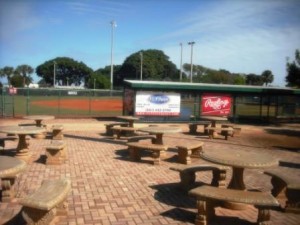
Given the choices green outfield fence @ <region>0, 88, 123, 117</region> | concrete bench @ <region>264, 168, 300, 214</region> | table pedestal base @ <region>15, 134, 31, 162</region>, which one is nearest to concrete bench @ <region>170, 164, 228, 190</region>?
concrete bench @ <region>264, 168, 300, 214</region>

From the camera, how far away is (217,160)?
19.7 ft

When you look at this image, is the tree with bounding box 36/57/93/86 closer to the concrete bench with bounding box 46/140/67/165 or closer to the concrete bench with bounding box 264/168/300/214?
the concrete bench with bounding box 46/140/67/165

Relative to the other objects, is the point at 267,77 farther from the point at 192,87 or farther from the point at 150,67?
the point at 192,87

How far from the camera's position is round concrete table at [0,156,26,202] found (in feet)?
17.9

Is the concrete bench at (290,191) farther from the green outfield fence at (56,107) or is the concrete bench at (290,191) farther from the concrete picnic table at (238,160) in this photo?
the green outfield fence at (56,107)

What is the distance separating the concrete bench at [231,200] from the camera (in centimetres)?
514

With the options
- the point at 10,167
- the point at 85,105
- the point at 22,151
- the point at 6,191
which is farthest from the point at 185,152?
the point at 85,105

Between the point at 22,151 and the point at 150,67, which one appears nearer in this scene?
the point at 22,151

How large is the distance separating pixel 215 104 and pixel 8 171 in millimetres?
17543

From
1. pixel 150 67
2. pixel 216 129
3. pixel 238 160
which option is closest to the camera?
pixel 238 160

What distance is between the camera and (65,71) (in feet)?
417

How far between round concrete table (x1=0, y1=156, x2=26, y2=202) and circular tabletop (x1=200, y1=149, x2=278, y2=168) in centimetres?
332

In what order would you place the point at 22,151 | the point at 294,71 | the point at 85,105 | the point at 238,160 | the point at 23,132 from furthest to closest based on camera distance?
1. the point at 85,105
2. the point at 294,71
3. the point at 22,151
4. the point at 23,132
5. the point at 238,160

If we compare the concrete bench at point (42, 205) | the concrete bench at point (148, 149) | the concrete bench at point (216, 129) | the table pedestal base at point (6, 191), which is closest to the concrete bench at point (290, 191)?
the concrete bench at point (148, 149)
